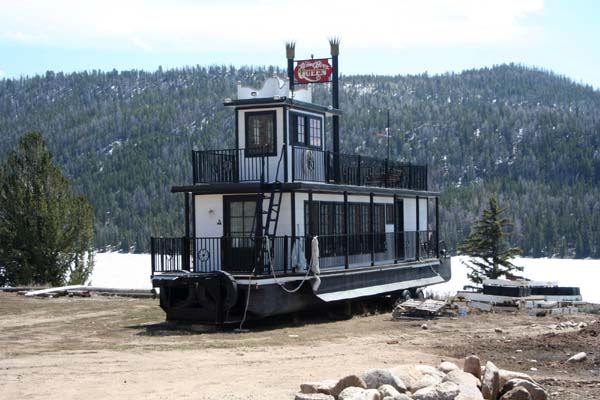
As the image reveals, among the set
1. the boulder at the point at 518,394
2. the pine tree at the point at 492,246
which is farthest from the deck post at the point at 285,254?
the pine tree at the point at 492,246

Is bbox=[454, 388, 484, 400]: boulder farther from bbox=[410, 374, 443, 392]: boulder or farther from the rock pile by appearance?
bbox=[410, 374, 443, 392]: boulder

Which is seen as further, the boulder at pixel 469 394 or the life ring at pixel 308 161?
the life ring at pixel 308 161

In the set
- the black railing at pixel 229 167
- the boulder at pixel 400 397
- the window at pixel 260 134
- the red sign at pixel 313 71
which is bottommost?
the boulder at pixel 400 397

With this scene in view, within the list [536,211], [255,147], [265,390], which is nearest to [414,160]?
[536,211]

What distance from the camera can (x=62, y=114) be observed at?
189 meters

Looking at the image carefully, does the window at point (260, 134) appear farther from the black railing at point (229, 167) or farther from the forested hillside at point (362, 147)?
the forested hillside at point (362, 147)

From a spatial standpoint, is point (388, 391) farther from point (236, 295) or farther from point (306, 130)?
point (306, 130)

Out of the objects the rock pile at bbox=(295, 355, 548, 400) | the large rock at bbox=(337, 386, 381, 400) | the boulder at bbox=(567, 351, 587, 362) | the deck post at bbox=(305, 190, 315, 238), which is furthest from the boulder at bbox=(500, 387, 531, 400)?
the deck post at bbox=(305, 190, 315, 238)

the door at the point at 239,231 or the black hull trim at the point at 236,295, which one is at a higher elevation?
the door at the point at 239,231

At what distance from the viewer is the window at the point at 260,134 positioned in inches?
901

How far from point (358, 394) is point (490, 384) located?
2342mm

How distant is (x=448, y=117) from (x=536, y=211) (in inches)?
2662

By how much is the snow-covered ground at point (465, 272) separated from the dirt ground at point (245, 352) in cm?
3835

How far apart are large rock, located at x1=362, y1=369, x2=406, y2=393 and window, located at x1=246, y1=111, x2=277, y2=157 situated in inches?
447
